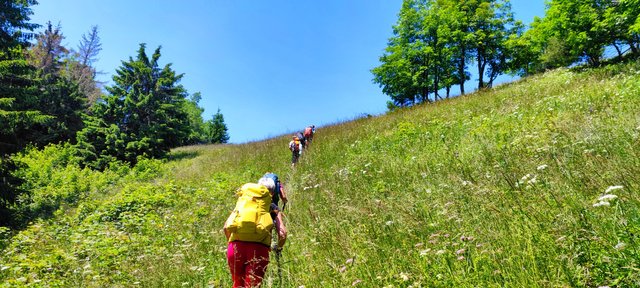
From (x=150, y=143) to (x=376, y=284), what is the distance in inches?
991

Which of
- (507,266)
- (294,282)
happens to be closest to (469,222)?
(507,266)

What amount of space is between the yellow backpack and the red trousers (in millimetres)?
77

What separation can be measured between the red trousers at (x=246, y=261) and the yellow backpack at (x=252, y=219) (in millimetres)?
77

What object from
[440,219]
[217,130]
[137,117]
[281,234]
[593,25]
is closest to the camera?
[440,219]

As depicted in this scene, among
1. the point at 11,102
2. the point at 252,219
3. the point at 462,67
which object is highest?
the point at 462,67

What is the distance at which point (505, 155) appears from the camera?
516 centimetres

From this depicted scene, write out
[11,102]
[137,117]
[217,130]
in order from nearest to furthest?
[11,102] < [137,117] < [217,130]

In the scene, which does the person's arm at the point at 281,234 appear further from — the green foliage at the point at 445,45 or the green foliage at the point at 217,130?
the green foliage at the point at 217,130

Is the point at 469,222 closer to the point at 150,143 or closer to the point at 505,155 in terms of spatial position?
the point at 505,155

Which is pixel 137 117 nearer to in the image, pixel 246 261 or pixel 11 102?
pixel 11 102

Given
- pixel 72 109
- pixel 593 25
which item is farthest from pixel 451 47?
pixel 72 109

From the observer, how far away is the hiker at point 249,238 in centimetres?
345

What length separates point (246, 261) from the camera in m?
3.43

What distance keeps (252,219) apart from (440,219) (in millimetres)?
2043
